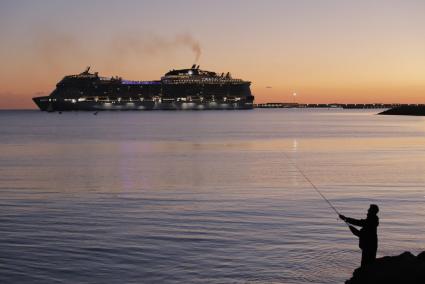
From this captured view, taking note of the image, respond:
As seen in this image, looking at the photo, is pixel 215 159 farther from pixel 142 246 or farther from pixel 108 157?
pixel 142 246

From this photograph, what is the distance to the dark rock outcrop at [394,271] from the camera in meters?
8.57

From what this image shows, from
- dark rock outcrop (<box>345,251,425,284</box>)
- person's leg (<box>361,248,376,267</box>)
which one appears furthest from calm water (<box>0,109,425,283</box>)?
dark rock outcrop (<box>345,251,425,284</box>)

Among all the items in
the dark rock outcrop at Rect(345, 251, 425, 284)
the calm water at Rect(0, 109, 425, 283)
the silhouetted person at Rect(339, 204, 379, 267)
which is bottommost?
the calm water at Rect(0, 109, 425, 283)

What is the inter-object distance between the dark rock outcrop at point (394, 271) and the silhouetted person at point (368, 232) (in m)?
0.16

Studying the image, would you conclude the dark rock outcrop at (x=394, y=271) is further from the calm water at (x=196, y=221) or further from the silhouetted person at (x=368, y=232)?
the calm water at (x=196, y=221)

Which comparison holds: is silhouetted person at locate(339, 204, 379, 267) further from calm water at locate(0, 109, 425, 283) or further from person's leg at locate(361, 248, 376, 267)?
calm water at locate(0, 109, 425, 283)

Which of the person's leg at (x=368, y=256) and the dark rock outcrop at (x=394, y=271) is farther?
the person's leg at (x=368, y=256)

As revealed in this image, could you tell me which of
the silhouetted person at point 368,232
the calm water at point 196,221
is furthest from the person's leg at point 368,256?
the calm water at point 196,221

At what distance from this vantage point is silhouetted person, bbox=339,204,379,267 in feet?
29.9

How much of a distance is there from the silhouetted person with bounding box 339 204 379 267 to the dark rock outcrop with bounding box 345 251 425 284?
159mm

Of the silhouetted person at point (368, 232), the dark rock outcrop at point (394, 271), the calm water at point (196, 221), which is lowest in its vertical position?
the calm water at point (196, 221)

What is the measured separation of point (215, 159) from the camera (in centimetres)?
3938

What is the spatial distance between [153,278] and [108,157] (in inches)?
1230

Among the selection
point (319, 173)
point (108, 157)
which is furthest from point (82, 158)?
point (319, 173)
